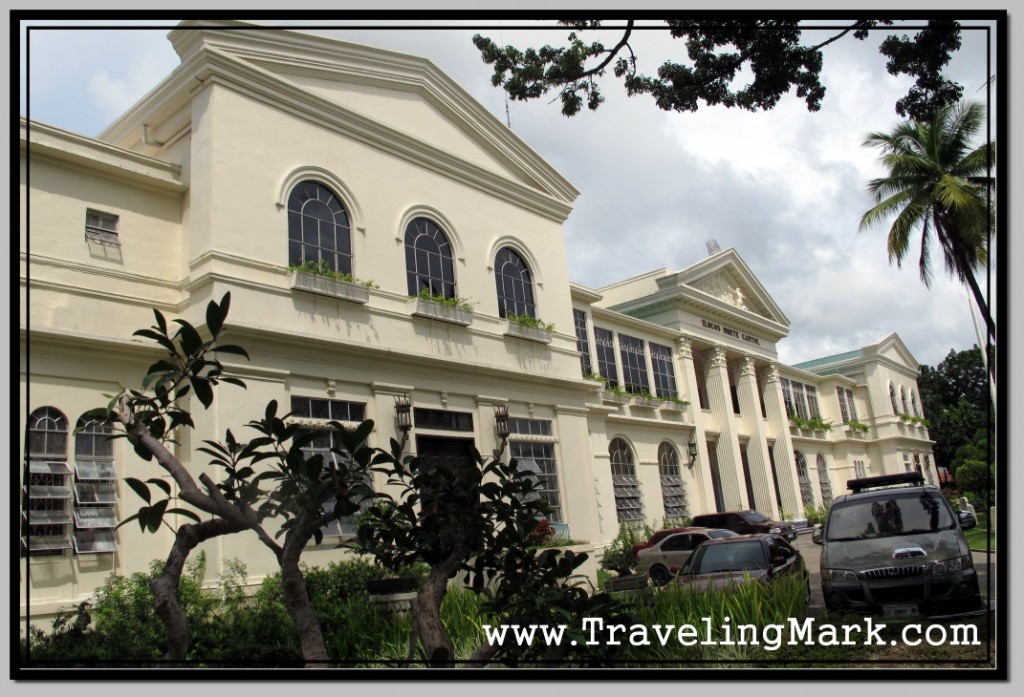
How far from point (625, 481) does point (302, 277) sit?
11155mm

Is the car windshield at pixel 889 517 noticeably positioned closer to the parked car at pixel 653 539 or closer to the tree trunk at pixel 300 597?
the tree trunk at pixel 300 597

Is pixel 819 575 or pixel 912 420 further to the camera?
pixel 912 420

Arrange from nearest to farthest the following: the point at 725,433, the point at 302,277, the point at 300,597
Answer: the point at 300,597 < the point at 302,277 < the point at 725,433

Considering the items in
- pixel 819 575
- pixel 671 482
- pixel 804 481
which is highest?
pixel 671 482

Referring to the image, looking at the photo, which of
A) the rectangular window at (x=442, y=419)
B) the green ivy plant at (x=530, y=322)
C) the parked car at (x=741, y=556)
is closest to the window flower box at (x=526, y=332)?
the green ivy plant at (x=530, y=322)

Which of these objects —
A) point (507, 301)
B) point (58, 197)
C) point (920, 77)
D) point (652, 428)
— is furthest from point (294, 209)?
point (652, 428)

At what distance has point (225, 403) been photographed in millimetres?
10375

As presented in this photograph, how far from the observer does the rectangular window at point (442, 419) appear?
12852mm

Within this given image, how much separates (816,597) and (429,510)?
241 inches

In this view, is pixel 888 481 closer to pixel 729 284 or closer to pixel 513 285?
pixel 513 285

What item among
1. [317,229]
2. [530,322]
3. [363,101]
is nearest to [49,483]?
[317,229]

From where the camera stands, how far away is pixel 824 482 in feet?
82.7

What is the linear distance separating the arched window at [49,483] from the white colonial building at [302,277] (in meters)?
0.03

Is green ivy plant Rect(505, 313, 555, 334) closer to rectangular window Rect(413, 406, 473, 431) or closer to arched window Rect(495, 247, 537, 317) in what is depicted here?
arched window Rect(495, 247, 537, 317)
